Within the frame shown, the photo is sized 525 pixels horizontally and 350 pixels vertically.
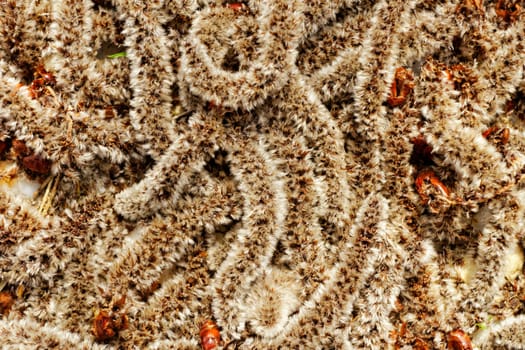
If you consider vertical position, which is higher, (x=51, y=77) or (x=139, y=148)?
(x=51, y=77)

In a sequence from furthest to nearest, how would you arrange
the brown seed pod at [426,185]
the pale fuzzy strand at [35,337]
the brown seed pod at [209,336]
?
the brown seed pod at [426,185], the brown seed pod at [209,336], the pale fuzzy strand at [35,337]

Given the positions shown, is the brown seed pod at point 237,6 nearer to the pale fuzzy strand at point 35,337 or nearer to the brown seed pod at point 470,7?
the brown seed pod at point 470,7

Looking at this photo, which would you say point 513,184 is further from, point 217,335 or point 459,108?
point 217,335

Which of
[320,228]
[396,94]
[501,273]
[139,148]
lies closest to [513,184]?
[501,273]

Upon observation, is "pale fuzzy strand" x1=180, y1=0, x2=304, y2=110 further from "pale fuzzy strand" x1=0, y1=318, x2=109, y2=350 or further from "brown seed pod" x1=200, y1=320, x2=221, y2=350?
"pale fuzzy strand" x1=0, y1=318, x2=109, y2=350

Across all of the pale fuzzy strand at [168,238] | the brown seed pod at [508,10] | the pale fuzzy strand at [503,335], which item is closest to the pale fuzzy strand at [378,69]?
the brown seed pod at [508,10]

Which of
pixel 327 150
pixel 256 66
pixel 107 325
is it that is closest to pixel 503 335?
pixel 327 150

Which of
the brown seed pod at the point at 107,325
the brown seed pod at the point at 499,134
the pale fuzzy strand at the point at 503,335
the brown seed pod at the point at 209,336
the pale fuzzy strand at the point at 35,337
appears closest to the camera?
the pale fuzzy strand at the point at 35,337
